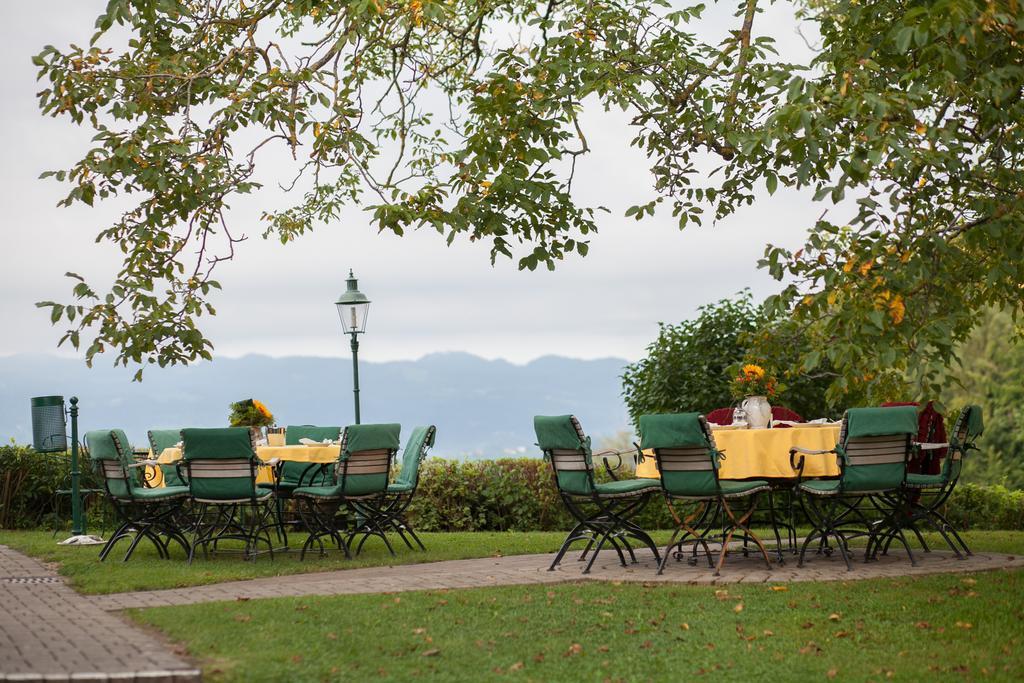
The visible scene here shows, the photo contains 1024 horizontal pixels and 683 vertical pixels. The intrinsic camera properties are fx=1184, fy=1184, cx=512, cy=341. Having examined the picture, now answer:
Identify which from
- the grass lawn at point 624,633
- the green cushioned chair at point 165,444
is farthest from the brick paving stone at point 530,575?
the green cushioned chair at point 165,444

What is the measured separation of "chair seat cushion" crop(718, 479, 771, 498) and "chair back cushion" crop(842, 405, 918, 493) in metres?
0.59

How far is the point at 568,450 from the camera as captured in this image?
8.83m

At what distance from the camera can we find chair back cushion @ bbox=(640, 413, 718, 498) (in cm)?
819

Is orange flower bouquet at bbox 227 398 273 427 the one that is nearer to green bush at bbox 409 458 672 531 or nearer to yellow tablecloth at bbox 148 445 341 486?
yellow tablecloth at bbox 148 445 341 486

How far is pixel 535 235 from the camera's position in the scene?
9.74 meters

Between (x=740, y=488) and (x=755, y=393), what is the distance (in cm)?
122

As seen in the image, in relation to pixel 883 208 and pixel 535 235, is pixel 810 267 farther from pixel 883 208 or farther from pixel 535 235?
pixel 535 235

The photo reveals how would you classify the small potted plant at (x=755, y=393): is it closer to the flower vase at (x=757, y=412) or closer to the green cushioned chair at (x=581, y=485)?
the flower vase at (x=757, y=412)

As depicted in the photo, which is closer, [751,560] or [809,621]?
[809,621]

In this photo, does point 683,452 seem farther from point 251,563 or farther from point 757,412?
point 251,563

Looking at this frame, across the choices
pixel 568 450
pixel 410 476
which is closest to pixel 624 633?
pixel 568 450

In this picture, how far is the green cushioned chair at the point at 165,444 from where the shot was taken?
12.4m

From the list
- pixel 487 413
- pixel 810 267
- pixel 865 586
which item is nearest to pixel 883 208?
pixel 810 267

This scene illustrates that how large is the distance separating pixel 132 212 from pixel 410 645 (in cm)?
529
